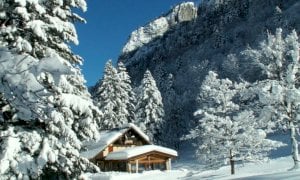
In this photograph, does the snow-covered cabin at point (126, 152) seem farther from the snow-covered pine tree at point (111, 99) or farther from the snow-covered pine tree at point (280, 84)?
the snow-covered pine tree at point (280, 84)

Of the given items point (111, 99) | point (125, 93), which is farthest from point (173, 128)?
point (111, 99)

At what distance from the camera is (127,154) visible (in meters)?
50.8

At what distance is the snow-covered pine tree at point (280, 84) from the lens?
30.7 m

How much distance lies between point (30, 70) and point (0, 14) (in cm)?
559

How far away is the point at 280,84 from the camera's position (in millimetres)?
31609

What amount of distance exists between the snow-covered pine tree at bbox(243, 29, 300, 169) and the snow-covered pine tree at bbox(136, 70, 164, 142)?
37270 mm

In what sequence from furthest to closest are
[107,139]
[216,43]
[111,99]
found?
[216,43], [111,99], [107,139]

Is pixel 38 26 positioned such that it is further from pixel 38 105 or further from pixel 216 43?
pixel 216 43

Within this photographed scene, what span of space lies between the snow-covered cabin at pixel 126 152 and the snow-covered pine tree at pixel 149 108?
1359cm

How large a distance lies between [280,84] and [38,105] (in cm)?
2724

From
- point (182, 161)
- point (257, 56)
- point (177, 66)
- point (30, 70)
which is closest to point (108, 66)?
point (182, 161)

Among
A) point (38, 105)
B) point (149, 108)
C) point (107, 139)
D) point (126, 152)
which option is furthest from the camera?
point (149, 108)

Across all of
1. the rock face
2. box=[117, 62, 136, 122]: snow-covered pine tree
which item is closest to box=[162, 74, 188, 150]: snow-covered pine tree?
box=[117, 62, 136, 122]: snow-covered pine tree

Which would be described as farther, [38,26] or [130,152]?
[130,152]
